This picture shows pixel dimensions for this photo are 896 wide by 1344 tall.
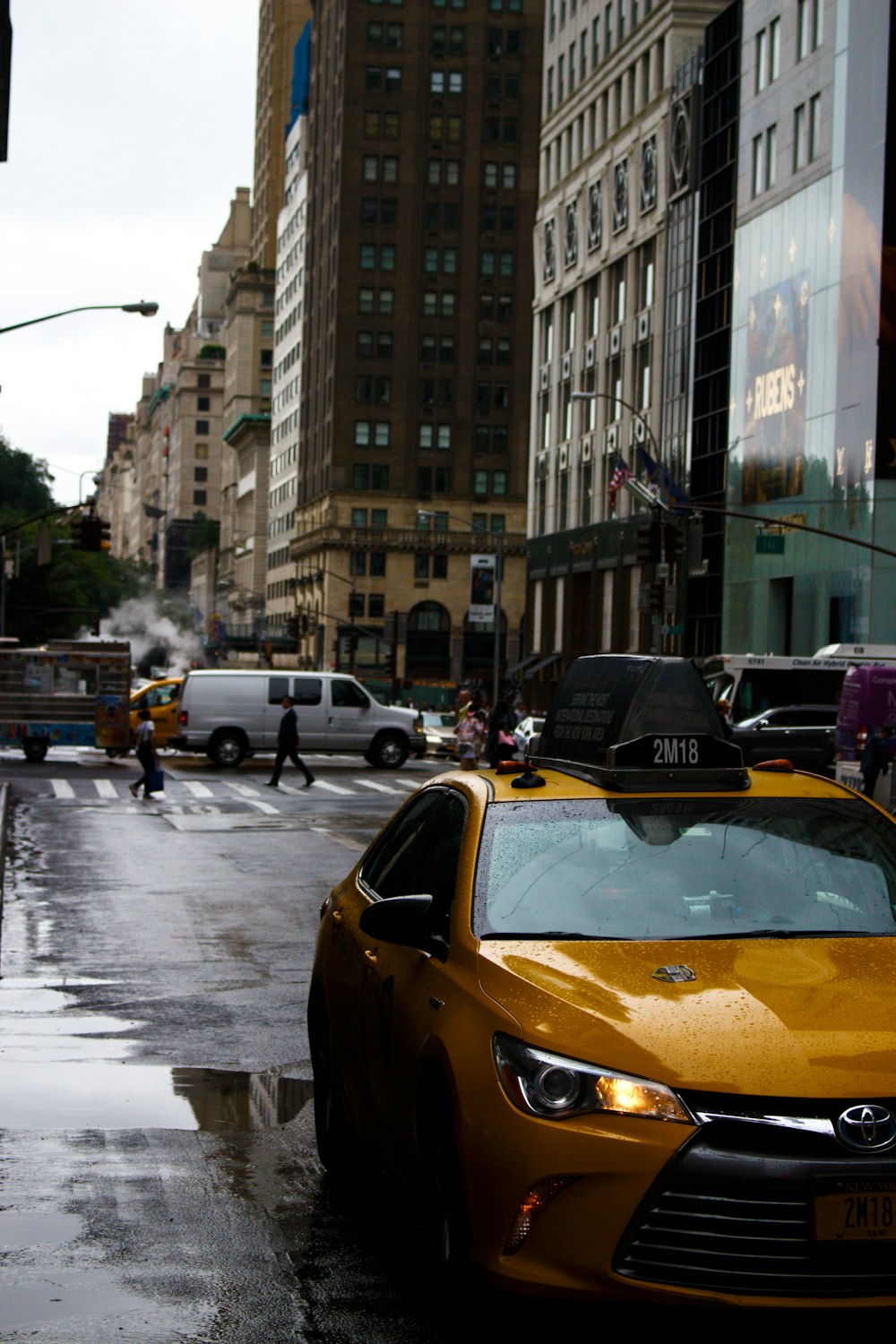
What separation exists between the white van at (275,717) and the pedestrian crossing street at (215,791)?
2.96 meters

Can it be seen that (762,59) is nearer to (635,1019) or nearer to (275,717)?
(275,717)

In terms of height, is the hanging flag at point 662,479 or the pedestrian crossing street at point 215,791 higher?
the hanging flag at point 662,479

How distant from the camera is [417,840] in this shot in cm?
648

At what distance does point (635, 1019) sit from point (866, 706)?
97.8 ft

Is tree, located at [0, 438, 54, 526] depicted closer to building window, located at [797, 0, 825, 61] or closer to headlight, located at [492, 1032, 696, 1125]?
building window, located at [797, 0, 825, 61]

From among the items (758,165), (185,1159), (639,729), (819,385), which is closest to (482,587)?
(758,165)

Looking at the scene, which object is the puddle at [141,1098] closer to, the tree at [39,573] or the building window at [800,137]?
the building window at [800,137]

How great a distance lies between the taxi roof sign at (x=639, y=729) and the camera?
5.99 metres

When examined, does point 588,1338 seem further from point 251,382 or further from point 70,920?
point 251,382

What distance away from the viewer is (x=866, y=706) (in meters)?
33.4

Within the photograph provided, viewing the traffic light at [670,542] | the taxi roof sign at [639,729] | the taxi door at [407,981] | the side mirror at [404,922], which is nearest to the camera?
the taxi door at [407,981]

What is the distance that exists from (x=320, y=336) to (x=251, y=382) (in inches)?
1683

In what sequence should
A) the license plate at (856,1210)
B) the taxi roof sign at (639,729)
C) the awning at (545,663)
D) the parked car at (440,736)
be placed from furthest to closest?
Answer: the awning at (545,663) → the parked car at (440,736) → the taxi roof sign at (639,729) → the license plate at (856,1210)

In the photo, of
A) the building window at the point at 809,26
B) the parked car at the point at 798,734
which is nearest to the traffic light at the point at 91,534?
the parked car at the point at 798,734
